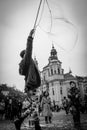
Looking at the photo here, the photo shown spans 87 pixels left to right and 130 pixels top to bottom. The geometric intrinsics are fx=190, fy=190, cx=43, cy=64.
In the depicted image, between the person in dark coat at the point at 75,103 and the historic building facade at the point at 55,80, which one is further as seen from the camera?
the historic building facade at the point at 55,80

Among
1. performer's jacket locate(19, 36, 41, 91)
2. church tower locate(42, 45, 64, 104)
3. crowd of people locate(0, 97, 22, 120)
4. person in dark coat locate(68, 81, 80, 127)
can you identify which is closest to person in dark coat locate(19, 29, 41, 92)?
performer's jacket locate(19, 36, 41, 91)

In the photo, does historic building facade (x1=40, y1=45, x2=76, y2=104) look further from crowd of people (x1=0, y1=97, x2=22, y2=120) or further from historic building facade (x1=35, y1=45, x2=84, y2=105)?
crowd of people (x1=0, y1=97, x2=22, y2=120)

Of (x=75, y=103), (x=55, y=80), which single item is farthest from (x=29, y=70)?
(x=55, y=80)

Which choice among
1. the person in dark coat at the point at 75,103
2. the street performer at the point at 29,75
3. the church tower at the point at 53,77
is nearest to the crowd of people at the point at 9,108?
the person in dark coat at the point at 75,103

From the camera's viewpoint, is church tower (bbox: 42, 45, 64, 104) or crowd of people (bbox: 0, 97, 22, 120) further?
church tower (bbox: 42, 45, 64, 104)

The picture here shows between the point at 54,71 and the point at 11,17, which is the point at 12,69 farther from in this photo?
the point at 54,71

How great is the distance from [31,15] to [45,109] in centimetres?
150

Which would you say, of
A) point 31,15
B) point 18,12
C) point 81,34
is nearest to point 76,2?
point 81,34

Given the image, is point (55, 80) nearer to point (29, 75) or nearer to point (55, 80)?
point (55, 80)

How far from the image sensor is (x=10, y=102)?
430cm

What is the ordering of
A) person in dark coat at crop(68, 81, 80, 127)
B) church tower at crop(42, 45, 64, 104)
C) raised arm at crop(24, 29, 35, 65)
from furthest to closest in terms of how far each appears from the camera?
church tower at crop(42, 45, 64, 104) < person in dark coat at crop(68, 81, 80, 127) < raised arm at crop(24, 29, 35, 65)

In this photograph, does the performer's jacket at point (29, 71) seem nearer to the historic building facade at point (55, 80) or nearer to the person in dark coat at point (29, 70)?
the person in dark coat at point (29, 70)

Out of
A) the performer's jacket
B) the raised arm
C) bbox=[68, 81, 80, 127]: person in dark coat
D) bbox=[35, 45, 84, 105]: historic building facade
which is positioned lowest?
bbox=[68, 81, 80, 127]: person in dark coat

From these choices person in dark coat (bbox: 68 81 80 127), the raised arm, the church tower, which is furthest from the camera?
the church tower
